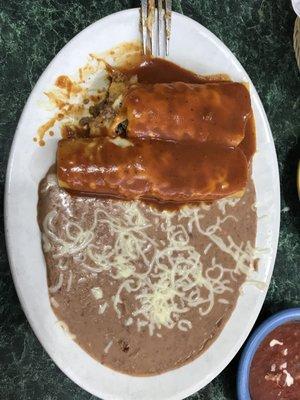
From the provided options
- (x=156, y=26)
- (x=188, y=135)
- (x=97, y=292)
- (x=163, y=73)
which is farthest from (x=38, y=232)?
(x=156, y=26)

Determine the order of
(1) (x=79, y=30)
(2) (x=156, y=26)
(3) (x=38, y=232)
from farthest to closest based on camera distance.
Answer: (1) (x=79, y=30)
(2) (x=156, y=26)
(3) (x=38, y=232)

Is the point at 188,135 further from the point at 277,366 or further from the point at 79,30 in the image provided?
the point at 277,366

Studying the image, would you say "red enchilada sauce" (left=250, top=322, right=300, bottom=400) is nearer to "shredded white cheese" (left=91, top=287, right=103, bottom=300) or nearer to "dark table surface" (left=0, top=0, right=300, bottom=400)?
"dark table surface" (left=0, top=0, right=300, bottom=400)

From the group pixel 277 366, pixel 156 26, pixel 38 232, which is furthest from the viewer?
pixel 277 366

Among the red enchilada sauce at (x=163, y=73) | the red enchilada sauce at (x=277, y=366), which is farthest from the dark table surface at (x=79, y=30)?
the red enchilada sauce at (x=163, y=73)

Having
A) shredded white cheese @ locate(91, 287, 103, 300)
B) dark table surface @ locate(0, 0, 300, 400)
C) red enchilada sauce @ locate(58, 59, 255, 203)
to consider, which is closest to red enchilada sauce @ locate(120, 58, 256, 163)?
red enchilada sauce @ locate(58, 59, 255, 203)

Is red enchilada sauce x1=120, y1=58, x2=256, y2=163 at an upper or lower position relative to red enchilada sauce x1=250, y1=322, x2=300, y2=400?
upper

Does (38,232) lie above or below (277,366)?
above
